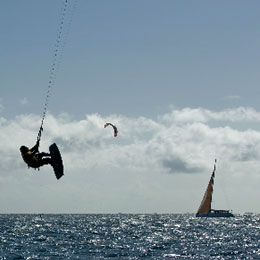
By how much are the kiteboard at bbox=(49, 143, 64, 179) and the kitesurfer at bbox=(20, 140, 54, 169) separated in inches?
6.2

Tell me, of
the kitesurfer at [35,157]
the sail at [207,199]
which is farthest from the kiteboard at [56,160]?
the sail at [207,199]

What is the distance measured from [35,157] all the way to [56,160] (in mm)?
825

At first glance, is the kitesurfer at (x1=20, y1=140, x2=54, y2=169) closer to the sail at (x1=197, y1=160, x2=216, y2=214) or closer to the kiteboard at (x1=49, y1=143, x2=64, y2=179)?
the kiteboard at (x1=49, y1=143, x2=64, y2=179)

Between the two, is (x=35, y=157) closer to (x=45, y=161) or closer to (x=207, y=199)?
(x=45, y=161)

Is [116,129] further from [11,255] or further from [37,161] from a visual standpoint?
[11,255]

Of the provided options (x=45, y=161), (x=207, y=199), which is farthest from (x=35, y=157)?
(x=207, y=199)

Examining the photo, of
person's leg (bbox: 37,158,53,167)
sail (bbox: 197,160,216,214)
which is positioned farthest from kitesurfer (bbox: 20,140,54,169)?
sail (bbox: 197,160,216,214)

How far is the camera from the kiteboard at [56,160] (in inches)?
756

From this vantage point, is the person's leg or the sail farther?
the sail

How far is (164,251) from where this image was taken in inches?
1800

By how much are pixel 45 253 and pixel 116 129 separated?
25.3m

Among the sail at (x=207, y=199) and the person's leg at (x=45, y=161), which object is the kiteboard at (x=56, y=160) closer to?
the person's leg at (x=45, y=161)

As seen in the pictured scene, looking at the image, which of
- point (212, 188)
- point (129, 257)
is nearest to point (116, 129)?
point (129, 257)

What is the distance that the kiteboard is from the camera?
1920cm
